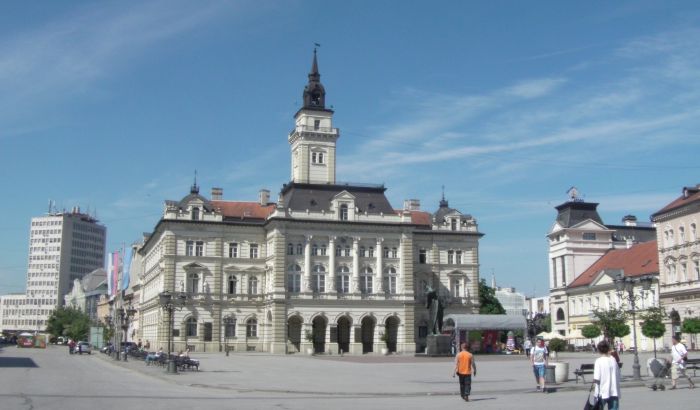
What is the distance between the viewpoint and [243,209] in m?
88.9

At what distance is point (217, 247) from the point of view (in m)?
83.3

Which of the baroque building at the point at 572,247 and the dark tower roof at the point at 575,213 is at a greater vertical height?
the dark tower roof at the point at 575,213

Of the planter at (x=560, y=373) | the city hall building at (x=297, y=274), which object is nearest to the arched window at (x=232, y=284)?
the city hall building at (x=297, y=274)

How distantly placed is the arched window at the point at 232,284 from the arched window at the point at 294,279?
6.66m

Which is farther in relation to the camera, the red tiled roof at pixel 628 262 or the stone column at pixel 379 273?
the red tiled roof at pixel 628 262

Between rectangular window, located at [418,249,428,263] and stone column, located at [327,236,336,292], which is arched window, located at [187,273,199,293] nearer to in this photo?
stone column, located at [327,236,336,292]

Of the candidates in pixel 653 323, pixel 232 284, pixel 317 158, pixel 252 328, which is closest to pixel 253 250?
Answer: pixel 232 284

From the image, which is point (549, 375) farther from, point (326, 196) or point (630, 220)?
point (630, 220)

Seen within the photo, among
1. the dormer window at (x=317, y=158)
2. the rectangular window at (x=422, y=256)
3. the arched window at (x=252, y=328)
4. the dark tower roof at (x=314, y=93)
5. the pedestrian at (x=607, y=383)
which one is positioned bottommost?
the pedestrian at (x=607, y=383)

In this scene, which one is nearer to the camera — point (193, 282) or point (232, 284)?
point (193, 282)

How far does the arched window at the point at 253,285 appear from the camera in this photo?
84438mm

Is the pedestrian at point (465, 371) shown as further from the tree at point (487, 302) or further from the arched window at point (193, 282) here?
the tree at point (487, 302)

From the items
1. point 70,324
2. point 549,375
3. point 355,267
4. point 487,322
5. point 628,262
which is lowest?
point 549,375

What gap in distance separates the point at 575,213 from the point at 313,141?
3841 centimetres
